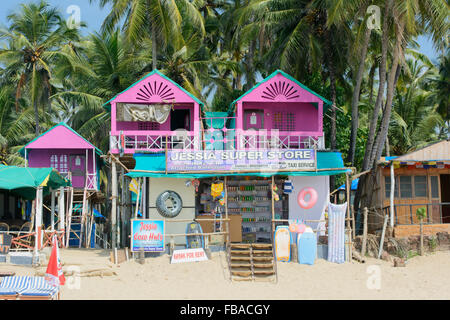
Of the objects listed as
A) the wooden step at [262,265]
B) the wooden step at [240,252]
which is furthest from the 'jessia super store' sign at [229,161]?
the wooden step at [262,265]

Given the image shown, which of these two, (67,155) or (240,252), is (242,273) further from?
(67,155)

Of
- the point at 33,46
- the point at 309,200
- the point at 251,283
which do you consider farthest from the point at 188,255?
the point at 33,46

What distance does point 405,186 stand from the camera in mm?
23297

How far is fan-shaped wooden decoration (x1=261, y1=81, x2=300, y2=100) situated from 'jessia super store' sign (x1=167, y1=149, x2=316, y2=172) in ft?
12.2

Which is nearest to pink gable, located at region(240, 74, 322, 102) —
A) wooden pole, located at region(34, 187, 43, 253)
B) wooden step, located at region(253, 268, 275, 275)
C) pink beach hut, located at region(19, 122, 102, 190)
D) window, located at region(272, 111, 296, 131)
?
window, located at region(272, 111, 296, 131)

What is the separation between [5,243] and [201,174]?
6592 millimetres

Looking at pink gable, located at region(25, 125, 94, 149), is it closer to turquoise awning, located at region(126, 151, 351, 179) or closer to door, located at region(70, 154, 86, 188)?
door, located at region(70, 154, 86, 188)

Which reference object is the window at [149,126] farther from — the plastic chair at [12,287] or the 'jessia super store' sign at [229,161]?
the plastic chair at [12,287]

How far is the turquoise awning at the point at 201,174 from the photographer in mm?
21516

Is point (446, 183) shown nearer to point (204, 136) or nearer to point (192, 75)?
point (204, 136)

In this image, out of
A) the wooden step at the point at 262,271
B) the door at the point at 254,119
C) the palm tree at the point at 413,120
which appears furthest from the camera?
the palm tree at the point at 413,120

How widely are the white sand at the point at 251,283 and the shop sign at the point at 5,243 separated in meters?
0.93

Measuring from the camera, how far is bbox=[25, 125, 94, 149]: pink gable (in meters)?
30.0
